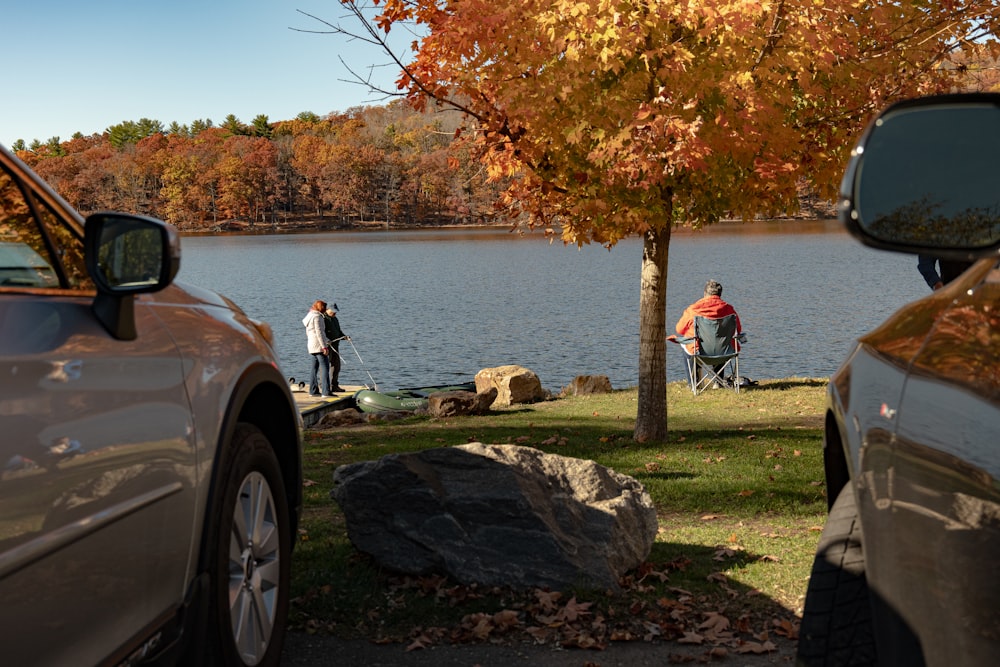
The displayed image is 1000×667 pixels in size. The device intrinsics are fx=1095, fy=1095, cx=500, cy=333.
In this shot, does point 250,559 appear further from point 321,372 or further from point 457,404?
point 321,372

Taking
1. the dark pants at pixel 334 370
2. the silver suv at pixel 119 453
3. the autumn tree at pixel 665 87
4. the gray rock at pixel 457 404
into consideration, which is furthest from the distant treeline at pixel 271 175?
the silver suv at pixel 119 453

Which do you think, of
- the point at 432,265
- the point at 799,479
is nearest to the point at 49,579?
the point at 799,479

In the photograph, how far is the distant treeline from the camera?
387ft

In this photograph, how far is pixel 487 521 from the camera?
18.6 feet

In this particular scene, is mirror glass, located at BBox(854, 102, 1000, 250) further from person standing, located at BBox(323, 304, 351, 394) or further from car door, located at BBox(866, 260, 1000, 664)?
person standing, located at BBox(323, 304, 351, 394)

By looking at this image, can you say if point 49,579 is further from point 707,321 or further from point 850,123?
point 707,321

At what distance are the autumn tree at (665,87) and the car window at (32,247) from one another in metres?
6.77

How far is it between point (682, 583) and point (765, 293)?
51.5 metres

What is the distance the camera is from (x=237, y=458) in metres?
3.50

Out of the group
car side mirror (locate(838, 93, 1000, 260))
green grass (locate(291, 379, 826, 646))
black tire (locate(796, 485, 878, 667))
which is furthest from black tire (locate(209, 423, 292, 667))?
car side mirror (locate(838, 93, 1000, 260))

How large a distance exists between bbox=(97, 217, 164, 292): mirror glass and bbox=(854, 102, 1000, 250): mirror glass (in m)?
1.69

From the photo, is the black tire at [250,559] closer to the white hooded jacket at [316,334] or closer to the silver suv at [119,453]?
the silver suv at [119,453]

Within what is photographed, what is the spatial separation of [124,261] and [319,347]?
20224mm

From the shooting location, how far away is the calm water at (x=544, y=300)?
114 feet
